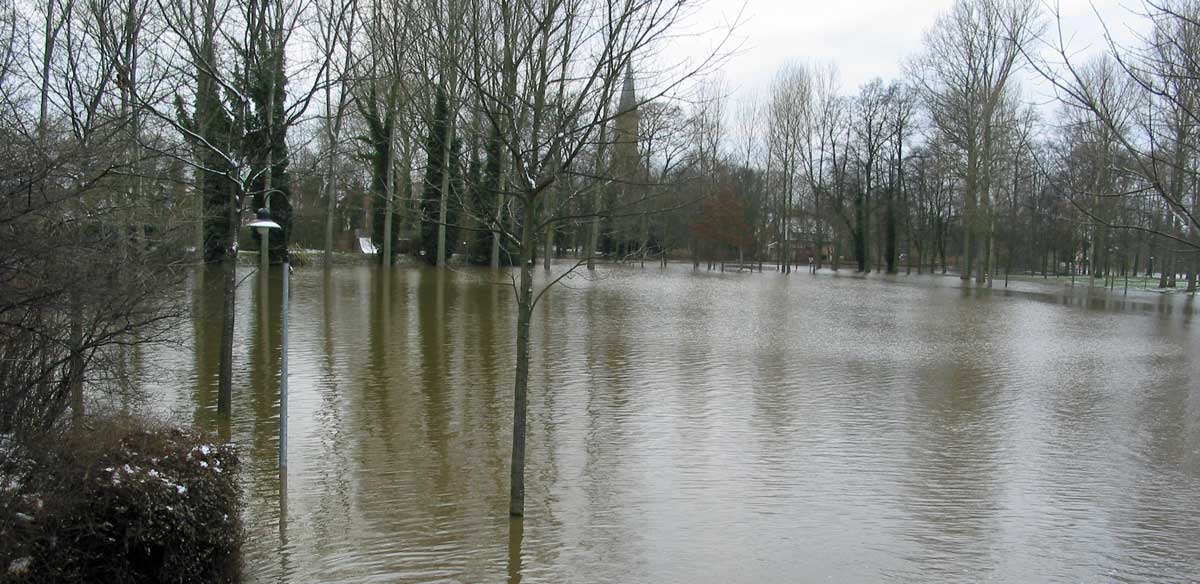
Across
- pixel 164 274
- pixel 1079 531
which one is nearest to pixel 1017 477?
pixel 1079 531

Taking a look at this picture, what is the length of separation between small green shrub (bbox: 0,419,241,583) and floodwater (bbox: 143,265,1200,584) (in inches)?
39.1

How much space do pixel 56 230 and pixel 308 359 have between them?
9344mm

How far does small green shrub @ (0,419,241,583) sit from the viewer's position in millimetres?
4914

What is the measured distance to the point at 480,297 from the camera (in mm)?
27484

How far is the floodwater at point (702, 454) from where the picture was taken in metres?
7.14

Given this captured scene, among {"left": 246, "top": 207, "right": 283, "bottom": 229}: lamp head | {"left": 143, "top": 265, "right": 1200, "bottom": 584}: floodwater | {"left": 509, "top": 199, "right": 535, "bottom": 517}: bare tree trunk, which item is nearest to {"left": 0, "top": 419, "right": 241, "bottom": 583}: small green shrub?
{"left": 143, "top": 265, "right": 1200, "bottom": 584}: floodwater

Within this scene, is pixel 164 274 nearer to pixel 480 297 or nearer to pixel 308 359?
pixel 308 359

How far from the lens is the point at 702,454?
10.1 meters

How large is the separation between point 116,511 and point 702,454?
6.30 meters

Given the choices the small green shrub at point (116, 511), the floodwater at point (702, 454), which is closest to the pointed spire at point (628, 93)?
the floodwater at point (702, 454)

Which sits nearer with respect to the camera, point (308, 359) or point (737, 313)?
point (308, 359)

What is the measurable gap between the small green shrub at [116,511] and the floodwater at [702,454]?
39.1 inches

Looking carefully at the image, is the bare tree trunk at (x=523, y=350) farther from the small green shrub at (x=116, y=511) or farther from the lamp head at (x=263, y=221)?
the small green shrub at (x=116, y=511)

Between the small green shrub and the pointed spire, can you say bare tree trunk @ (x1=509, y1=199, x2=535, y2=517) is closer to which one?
the pointed spire
